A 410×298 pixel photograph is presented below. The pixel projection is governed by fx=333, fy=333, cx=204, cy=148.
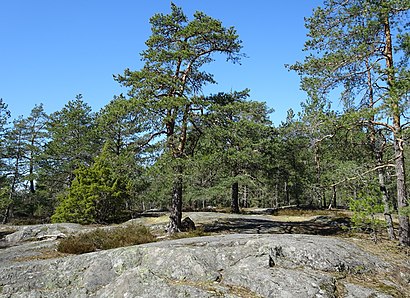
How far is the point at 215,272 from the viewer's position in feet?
22.2

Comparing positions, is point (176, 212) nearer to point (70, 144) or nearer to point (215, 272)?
point (215, 272)

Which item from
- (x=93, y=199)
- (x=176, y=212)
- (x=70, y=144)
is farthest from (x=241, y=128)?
(x=70, y=144)

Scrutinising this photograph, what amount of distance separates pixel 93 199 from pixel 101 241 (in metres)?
11.6

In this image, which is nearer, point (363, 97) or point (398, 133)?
point (398, 133)

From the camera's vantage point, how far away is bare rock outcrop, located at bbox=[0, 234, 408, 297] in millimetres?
6145

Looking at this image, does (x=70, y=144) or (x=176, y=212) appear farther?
(x=70, y=144)

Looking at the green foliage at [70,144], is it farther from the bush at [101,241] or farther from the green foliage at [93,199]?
the bush at [101,241]

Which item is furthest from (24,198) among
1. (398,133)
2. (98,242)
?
(398,133)

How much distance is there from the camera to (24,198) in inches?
1371

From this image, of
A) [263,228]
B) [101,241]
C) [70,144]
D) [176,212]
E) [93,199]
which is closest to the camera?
[101,241]

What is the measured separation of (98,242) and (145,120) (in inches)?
227

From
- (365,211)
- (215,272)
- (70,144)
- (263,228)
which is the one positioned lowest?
(263,228)

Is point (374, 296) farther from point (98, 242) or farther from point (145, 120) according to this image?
point (145, 120)

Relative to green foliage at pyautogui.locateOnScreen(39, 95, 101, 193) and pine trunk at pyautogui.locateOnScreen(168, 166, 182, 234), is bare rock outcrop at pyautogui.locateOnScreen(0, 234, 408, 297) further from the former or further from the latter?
green foliage at pyautogui.locateOnScreen(39, 95, 101, 193)
